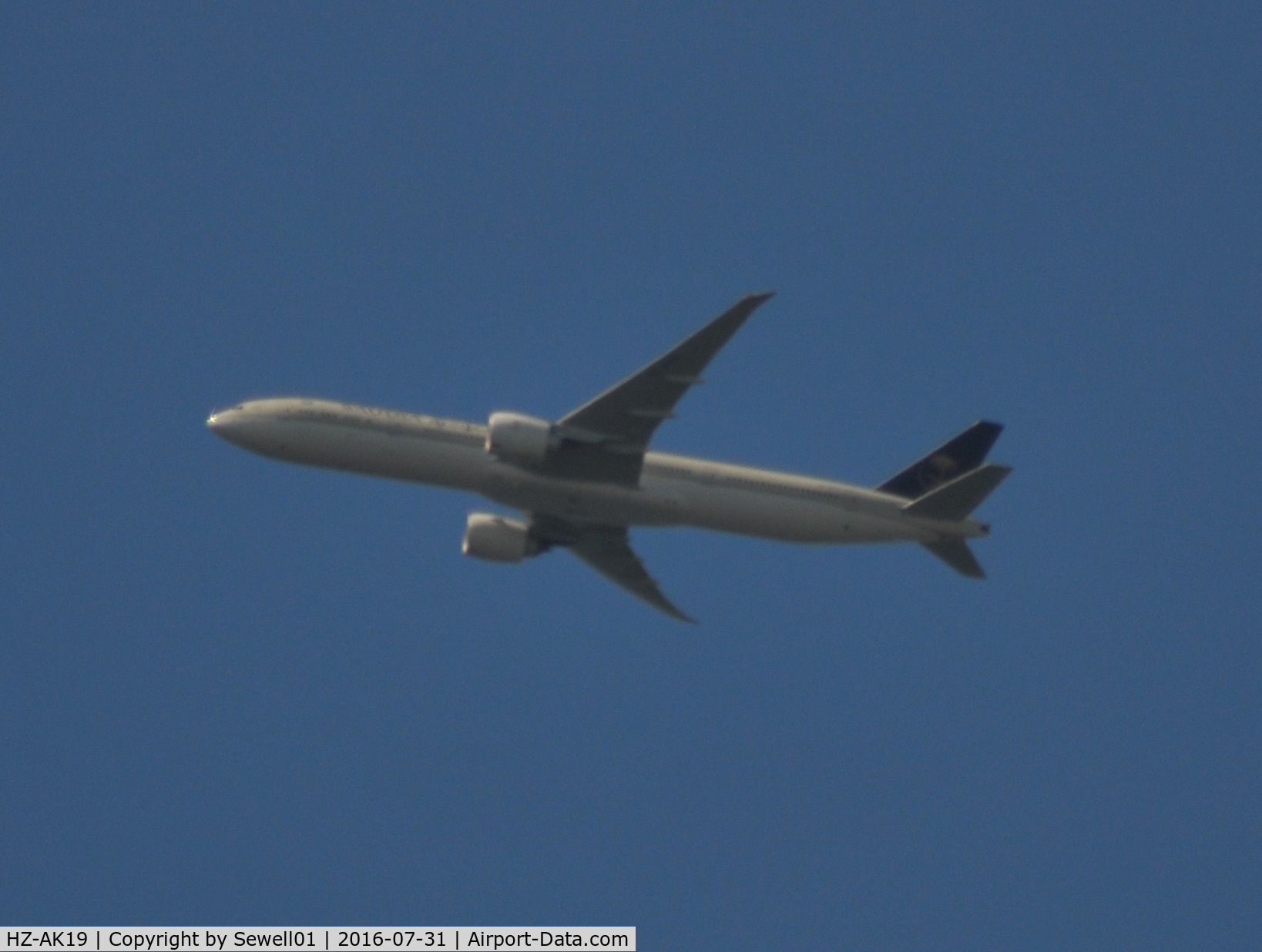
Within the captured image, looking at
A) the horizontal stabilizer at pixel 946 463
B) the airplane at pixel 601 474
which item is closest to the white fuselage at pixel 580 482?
the airplane at pixel 601 474

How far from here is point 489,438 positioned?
58.6m

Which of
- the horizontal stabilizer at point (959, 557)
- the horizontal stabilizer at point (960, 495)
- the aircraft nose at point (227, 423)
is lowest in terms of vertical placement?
the horizontal stabilizer at point (959, 557)

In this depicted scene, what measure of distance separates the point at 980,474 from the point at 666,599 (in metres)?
15.9

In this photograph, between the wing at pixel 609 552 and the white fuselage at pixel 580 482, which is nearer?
the white fuselage at pixel 580 482

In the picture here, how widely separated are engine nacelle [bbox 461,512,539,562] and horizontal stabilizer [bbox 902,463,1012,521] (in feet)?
52.7

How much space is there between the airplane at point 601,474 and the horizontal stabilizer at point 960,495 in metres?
0.05

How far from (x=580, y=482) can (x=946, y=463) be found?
1610 cm

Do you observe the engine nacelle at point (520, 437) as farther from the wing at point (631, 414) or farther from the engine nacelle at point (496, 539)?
the engine nacelle at point (496, 539)

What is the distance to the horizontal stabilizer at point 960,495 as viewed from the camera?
59.5 metres

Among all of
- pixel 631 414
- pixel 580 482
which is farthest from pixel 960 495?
pixel 580 482

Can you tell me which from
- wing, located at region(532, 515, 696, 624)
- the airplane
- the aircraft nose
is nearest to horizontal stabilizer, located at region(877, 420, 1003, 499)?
the airplane

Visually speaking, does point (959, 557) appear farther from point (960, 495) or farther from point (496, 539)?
point (496, 539)

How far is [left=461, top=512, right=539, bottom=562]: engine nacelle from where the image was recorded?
6469cm

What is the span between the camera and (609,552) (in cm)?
6625
